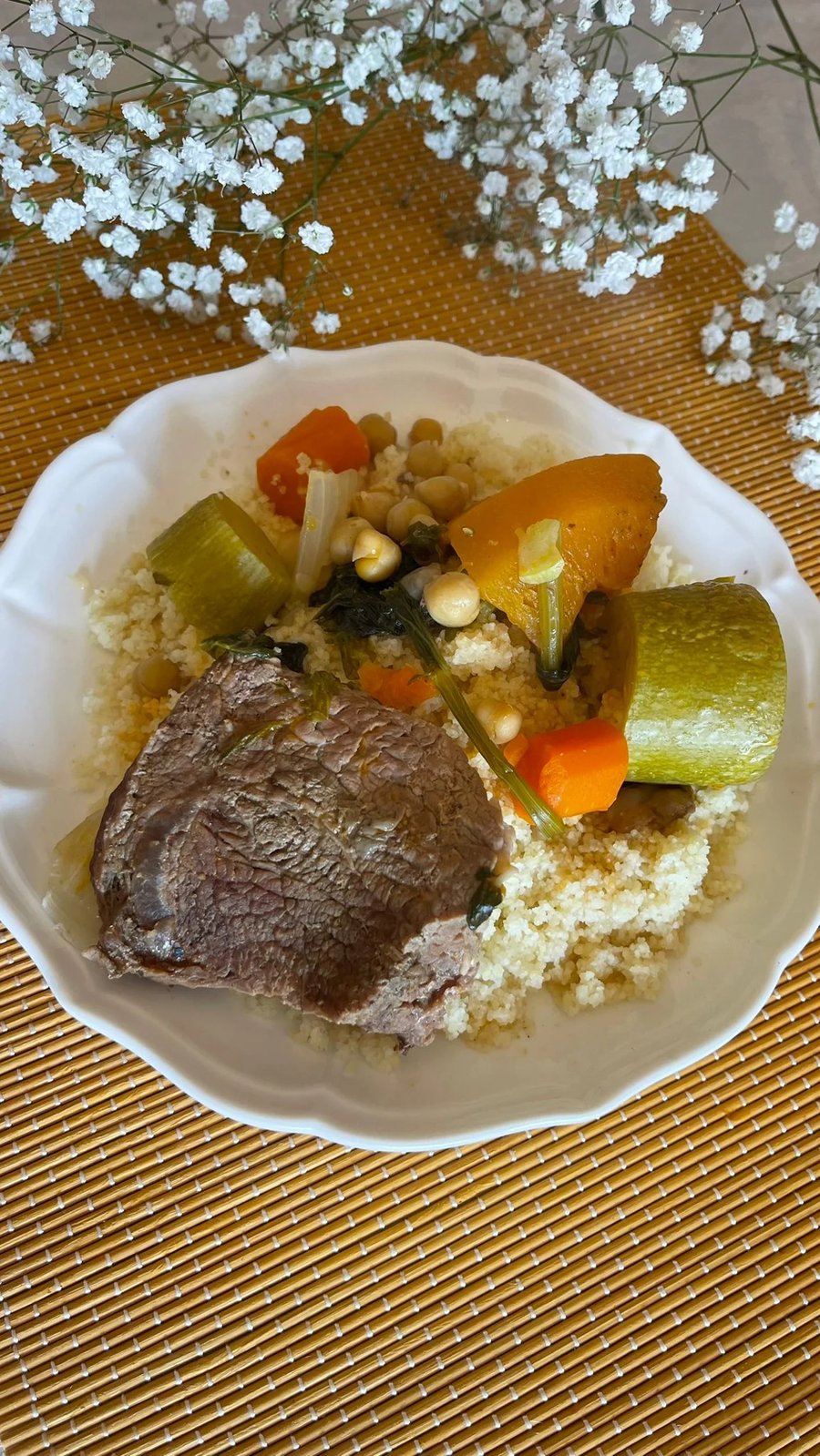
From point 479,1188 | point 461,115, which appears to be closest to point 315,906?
point 479,1188

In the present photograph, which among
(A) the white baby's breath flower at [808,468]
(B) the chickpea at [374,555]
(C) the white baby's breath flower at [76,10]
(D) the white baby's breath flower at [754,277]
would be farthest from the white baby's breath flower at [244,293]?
(A) the white baby's breath flower at [808,468]

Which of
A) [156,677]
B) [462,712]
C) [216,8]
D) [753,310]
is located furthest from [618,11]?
[156,677]

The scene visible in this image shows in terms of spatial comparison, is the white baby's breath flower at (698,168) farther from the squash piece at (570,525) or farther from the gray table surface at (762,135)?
the squash piece at (570,525)

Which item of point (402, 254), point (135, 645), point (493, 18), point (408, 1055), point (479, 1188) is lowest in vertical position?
point (479, 1188)

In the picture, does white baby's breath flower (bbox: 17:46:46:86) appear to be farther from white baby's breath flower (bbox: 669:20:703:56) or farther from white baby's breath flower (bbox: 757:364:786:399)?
white baby's breath flower (bbox: 757:364:786:399)

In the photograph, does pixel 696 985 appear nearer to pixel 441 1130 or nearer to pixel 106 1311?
pixel 441 1130

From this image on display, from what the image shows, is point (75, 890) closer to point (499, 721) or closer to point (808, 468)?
point (499, 721)
